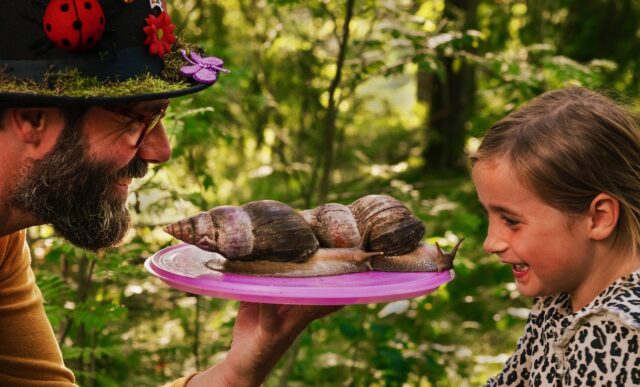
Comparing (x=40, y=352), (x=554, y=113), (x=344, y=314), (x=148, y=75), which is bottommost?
(x=344, y=314)

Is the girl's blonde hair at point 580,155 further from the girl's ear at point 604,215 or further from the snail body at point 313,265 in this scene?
the snail body at point 313,265

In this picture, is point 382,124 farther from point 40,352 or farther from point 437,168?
point 40,352

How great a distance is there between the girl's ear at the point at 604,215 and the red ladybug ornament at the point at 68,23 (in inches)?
55.3

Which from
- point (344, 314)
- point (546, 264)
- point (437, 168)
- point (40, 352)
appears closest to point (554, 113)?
point (546, 264)

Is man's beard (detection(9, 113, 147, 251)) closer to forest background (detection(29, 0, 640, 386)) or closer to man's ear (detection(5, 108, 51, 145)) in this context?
man's ear (detection(5, 108, 51, 145))

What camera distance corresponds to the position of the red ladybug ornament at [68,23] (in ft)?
7.22

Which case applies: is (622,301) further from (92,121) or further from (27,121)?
(27,121)

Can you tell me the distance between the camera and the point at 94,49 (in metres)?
2.27

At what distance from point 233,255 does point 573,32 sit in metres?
4.70

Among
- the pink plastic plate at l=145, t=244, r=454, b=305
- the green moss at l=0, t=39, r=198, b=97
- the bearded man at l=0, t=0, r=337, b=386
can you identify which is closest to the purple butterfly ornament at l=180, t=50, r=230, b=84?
the bearded man at l=0, t=0, r=337, b=386

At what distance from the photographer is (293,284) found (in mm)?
2143

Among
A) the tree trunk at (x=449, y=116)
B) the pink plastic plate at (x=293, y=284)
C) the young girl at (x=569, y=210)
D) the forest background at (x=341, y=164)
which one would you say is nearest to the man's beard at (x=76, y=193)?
the pink plastic plate at (x=293, y=284)

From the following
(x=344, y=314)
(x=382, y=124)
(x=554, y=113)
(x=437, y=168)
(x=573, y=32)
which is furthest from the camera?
(x=437, y=168)

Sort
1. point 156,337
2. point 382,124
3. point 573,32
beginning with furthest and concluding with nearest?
point 382,124 < point 573,32 < point 156,337
